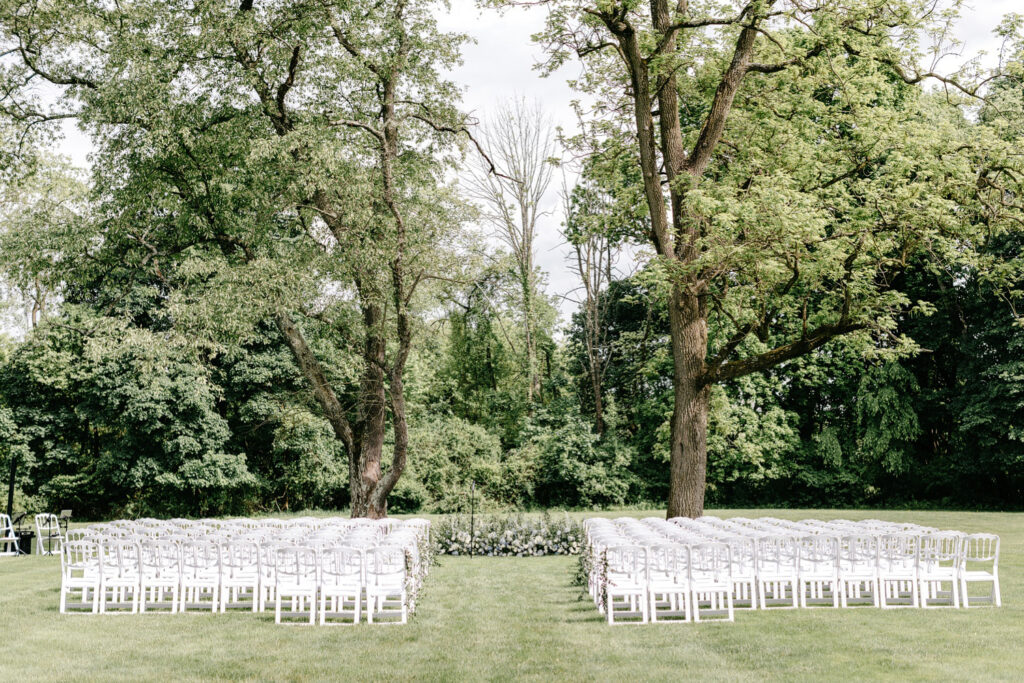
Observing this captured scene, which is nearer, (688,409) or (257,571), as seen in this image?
(257,571)

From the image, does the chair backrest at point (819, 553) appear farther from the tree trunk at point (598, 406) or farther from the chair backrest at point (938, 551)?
the tree trunk at point (598, 406)

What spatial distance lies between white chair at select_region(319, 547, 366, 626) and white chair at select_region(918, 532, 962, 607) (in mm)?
6417

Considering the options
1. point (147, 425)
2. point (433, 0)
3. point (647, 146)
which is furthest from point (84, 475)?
point (647, 146)

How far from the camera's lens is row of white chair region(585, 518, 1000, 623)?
932cm

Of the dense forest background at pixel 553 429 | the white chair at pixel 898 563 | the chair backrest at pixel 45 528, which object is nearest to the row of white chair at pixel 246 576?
the white chair at pixel 898 563

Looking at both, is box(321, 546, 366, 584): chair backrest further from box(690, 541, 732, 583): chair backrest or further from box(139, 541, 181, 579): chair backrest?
box(690, 541, 732, 583): chair backrest

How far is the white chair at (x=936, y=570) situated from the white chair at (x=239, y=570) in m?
7.77

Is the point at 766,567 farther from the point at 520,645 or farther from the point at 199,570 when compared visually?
the point at 199,570

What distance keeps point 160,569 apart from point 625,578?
18.1 ft

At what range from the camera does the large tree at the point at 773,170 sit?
48.2 ft

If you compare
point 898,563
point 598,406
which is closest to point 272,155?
point 898,563

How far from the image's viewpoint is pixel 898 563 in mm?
10188

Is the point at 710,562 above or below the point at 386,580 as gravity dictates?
above

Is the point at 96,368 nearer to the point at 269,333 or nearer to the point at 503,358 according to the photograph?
the point at 269,333
